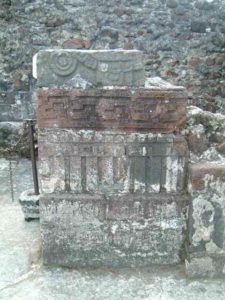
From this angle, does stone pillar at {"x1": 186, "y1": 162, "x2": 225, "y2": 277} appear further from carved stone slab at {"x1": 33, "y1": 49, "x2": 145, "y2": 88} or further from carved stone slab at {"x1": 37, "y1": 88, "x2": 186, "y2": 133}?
carved stone slab at {"x1": 33, "y1": 49, "x2": 145, "y2": 88}

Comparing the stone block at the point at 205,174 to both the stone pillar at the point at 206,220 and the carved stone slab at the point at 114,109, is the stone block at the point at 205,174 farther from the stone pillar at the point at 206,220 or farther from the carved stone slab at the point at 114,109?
the carved stone slab at the point at 114,109

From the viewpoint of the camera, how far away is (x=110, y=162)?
8.64 feet

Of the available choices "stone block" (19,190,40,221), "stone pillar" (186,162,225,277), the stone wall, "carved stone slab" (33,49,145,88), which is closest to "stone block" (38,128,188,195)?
"stone pillar" (186,162,225,277)

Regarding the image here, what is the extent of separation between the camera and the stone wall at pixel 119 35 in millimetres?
6719

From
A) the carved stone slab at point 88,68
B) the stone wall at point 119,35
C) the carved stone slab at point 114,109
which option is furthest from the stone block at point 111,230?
the stone wall at point 119,35

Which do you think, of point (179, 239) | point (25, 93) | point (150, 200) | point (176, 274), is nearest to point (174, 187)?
point (150, 200)

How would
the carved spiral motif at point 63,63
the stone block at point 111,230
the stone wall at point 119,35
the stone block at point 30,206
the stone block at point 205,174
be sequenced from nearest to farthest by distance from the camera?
the carved spiral motif at point 63,63 → the stone block at point 205,174 → the stone block at point 111,230 → the stone block at point 30,206 → the stone wall at point 119,35

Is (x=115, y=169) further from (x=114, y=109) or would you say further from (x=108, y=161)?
(x=114, y=109)

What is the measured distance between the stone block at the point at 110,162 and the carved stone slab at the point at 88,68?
1.01 feet

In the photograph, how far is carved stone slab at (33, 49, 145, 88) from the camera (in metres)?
2.46

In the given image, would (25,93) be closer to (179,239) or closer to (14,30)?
(14,30)

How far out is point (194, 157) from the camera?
8.70 ft

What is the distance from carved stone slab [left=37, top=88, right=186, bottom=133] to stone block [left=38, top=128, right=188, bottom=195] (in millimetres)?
57

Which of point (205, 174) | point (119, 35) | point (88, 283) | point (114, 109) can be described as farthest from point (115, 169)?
point (119, 35)
